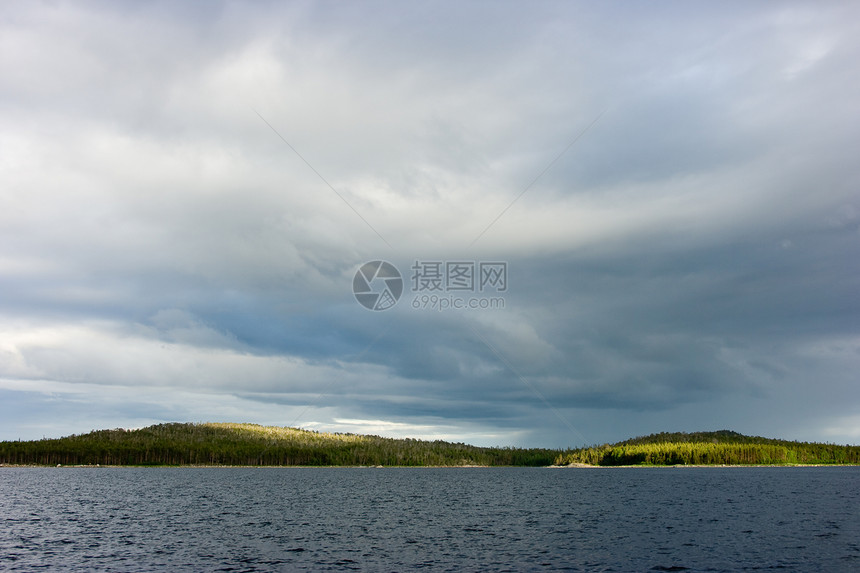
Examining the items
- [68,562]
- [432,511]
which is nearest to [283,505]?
[432,511]

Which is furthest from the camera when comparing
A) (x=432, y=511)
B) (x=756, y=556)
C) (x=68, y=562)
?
(x=432, y=511)

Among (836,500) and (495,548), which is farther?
(836,500)

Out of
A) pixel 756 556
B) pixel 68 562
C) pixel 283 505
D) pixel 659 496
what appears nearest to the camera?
pixel 68 562

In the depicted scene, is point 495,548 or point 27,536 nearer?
point 495,548

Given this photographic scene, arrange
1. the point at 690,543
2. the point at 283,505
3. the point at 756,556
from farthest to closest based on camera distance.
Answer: the point at 283,505 → the point at 690,543 → the point at 756,556

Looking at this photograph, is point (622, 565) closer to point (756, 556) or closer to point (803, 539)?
point (756, 556)

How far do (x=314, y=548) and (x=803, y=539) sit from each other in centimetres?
5847

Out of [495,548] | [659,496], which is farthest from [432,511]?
[659,496]

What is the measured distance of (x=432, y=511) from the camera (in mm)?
117875

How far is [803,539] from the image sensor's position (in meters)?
76.7

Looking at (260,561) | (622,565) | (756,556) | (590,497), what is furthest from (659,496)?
(260,561)

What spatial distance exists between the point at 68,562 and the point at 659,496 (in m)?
138

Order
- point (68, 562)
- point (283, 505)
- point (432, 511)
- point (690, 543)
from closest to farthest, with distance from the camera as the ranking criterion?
point (68, 562), point (690, 543), point (432, 511), point (283, 505)

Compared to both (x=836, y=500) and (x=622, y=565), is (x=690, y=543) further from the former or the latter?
(x=836, y=500)
